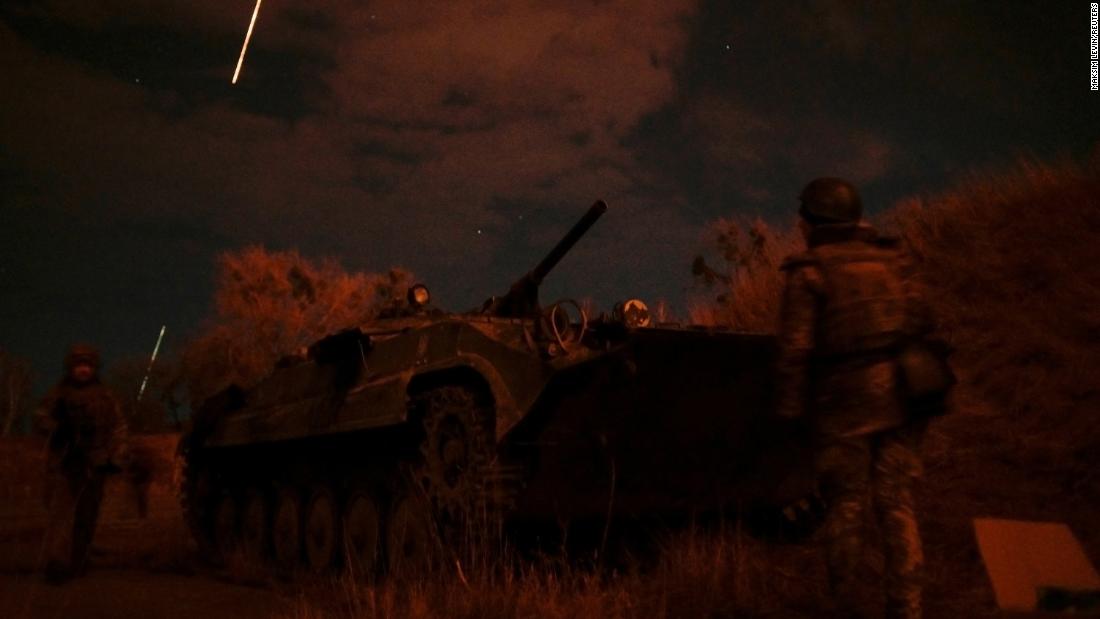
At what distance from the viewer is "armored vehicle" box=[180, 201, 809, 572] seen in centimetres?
674

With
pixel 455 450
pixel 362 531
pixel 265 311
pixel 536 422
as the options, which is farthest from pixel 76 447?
pixel 265 311

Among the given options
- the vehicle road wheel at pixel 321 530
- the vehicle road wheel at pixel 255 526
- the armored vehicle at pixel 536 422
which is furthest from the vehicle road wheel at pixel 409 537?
the vehicle road wheel at pixel 255 526

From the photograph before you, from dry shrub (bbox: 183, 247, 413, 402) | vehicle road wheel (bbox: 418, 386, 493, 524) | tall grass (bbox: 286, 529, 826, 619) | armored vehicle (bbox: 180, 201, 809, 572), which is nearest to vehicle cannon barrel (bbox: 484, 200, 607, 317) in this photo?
armored vehicle (bbox: 180, 201, 809, 572)

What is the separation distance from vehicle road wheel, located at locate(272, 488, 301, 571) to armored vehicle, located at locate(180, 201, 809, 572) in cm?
87

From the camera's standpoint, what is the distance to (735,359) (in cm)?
703

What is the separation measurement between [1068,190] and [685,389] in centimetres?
584

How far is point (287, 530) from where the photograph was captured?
10617 millimetres

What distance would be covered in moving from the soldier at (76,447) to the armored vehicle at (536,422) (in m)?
1.60

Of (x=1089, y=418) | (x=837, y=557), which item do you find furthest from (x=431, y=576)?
(x=1089, y=418)

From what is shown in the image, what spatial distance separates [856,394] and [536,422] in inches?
114

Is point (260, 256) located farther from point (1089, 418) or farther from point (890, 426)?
point (890, 426)

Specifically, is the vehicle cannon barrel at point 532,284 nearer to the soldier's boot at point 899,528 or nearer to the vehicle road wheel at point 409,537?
the vehicle road wheel at point 409,537

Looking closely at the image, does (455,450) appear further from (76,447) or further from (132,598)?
(76,447)

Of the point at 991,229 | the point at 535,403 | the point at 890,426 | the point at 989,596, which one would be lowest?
the point at 989,596
